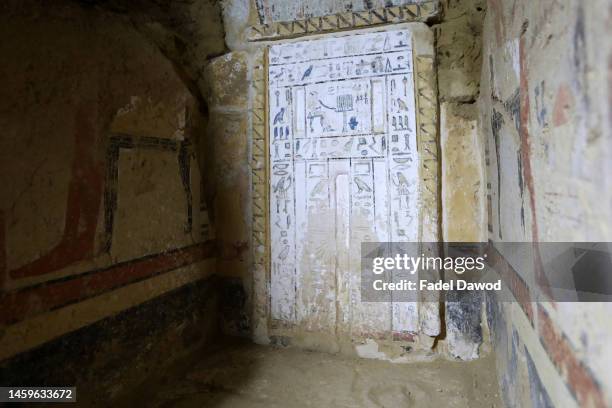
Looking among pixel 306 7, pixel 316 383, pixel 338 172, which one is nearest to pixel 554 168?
pixel 338 172

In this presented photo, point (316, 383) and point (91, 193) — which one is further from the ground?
point (91, 193)

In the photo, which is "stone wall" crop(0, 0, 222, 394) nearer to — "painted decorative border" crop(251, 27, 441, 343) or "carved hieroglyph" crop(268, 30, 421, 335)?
"painted decorative border" crop(251, 27, 441, 343)

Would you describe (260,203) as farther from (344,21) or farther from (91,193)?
(344,21)

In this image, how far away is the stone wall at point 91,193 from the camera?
1.47 metres

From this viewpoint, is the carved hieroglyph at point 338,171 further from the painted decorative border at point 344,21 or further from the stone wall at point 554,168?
the stone wall at point 554,168

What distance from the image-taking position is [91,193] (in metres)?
1.77

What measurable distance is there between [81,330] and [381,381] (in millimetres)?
1514

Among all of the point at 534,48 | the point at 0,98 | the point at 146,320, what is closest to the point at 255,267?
the point at 146,320

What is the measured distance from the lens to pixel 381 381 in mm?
2082

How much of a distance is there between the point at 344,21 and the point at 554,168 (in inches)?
71.8

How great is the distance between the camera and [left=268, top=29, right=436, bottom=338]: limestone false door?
2.30 meters

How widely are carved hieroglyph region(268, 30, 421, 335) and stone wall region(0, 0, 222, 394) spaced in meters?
0.59

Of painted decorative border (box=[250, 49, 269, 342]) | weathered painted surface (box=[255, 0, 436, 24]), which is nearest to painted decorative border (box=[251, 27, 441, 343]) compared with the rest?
painted decorative border (box=[250, 49, 269, 342])

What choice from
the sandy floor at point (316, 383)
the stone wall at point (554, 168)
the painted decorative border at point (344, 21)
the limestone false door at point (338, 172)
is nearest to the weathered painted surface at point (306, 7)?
the painted decorative border at point (344, 21)
